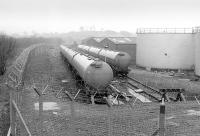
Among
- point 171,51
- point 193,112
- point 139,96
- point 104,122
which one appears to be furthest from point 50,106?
point 171,51

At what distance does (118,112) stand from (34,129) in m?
4.05

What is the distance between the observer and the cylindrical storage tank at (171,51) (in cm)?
4222

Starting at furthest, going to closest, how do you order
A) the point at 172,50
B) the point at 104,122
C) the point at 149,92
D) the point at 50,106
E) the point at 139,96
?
the point at 172,50
the point at 149,92
the point at 139,96
the point at 50,106
the point at 104,122

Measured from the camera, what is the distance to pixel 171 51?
140ft

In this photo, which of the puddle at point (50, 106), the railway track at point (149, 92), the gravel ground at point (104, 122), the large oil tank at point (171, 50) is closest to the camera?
the gravel ground at point (104, 122)

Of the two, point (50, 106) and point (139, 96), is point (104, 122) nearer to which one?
point (50, 106)

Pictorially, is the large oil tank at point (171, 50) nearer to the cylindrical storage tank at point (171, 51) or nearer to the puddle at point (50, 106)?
the cylindrical storage tank at point (171, 51)

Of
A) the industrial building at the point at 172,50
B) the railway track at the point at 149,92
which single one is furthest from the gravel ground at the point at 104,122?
the industrial building at the point at 172,50

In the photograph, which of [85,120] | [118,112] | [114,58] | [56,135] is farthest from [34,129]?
[114,58]

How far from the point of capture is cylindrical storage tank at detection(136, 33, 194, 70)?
4222cm

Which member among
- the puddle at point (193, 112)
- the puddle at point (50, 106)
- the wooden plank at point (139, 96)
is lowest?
the wooden plank at point (139, 96)

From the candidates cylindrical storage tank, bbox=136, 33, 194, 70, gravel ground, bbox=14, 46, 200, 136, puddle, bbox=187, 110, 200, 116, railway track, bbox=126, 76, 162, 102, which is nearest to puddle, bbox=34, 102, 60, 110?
gravel ground, bbox=14, 46, 200, 136

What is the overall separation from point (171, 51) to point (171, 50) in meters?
0.15

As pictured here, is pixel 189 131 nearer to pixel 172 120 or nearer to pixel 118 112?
pixel 172 120
